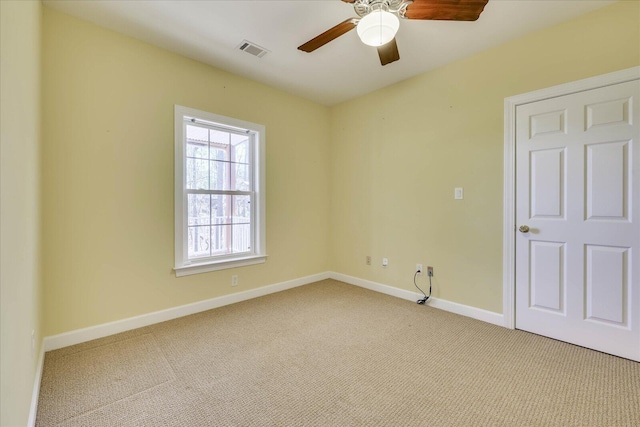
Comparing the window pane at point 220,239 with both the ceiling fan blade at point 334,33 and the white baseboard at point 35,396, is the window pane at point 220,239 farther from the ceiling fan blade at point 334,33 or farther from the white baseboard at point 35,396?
the ceiling fan blade at point 334,33

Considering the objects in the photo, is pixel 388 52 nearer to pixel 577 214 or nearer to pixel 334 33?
pixel 334 33

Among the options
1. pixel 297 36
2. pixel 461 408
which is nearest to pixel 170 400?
pixel 461 408

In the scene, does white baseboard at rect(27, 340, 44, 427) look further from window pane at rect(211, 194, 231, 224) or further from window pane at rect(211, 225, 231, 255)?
window pane at rect(211, 194, 231, 224)

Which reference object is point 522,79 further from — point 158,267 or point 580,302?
point 158,267

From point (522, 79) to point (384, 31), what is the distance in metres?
1.67

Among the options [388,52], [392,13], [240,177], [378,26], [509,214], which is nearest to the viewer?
[378,26]

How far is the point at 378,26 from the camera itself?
1.73 m

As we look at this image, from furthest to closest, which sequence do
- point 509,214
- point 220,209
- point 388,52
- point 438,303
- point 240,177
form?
point 240,177
point 220,209
point 438,303
point 509,214
point 388,52

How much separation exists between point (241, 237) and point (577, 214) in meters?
3.33

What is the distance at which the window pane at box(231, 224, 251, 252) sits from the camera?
3.40 meters

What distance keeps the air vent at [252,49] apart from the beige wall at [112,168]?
0.56 metres

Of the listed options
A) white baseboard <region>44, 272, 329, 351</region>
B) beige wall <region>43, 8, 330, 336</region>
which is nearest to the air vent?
beige wall <region>43, 8, 330, 336</region>

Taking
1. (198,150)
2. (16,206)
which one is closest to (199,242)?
(198,150)

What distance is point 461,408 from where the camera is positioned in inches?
62.9
